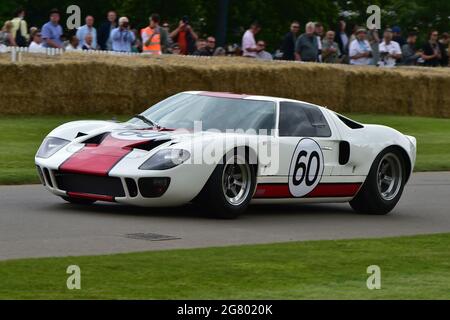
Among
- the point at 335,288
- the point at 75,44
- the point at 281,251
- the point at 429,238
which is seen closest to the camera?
the point at 335,288

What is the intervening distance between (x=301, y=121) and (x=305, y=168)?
0.57 m

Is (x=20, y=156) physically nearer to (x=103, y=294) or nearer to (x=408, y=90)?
(x=103, y=294)

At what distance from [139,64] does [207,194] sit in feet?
39.2

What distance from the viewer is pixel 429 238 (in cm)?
1121

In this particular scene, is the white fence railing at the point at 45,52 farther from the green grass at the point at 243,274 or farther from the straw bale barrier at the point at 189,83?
the green grass at the point at 243,274

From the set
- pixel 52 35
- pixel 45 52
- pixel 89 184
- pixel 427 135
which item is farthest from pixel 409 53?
pixel 89 184

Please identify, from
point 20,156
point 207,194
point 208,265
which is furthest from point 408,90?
point 208,265

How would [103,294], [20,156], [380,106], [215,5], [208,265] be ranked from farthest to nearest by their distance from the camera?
[215,5] < [380,106] < [20,156] < [208,265] < [103,294]

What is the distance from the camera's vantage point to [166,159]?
1152 cm

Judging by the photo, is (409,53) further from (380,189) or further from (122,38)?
(380,189)

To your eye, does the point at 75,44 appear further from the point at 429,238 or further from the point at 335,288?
the point at 335,288

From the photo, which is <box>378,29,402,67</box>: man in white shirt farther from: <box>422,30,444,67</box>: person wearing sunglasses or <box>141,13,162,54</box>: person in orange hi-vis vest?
<box>141,13,162,54</box>: person in orange hi-vis vest

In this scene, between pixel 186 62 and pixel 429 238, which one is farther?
pixel 186 62

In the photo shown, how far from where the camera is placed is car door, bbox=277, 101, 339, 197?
1241 cm
